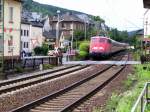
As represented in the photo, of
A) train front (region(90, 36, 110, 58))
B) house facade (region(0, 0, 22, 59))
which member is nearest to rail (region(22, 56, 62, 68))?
house facade (region(0, 0, 22, 59))

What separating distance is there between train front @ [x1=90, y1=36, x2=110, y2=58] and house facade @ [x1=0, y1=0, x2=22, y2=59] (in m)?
9.48

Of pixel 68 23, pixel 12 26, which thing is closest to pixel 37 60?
pixel 12 26

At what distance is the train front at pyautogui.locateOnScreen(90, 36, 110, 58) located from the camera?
56.8 m

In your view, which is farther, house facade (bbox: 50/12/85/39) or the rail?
house facade (bbox: 50/12/85/39)

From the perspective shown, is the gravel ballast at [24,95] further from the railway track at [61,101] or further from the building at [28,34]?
the building at [28,34]

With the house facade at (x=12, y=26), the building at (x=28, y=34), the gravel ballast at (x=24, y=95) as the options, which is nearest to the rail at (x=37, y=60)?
the house facade at (x=12, y=26)

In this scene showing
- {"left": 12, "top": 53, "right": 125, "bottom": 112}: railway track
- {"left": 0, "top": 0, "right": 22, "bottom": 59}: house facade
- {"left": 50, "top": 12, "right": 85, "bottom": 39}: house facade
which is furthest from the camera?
{"left": 50, "top": 12, "right": 85, "bottom": 39}: house facade

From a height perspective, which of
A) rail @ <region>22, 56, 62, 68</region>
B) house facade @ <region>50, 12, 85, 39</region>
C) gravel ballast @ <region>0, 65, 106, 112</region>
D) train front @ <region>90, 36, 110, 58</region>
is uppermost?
house facade @ <region>50, 12, 85, 39</region>

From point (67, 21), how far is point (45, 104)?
12418 centimetres

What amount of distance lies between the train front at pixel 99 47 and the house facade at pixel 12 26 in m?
9.48

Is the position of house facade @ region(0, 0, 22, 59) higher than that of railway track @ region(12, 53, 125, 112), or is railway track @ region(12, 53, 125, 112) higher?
house facade @ region(0, 0, 22, 59)

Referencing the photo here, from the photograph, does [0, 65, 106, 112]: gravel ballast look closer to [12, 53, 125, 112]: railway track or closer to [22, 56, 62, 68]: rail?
[12, 53, 125, 112]: railway track

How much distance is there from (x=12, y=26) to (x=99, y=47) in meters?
10.9

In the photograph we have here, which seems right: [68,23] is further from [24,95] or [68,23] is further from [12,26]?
[24,95]
